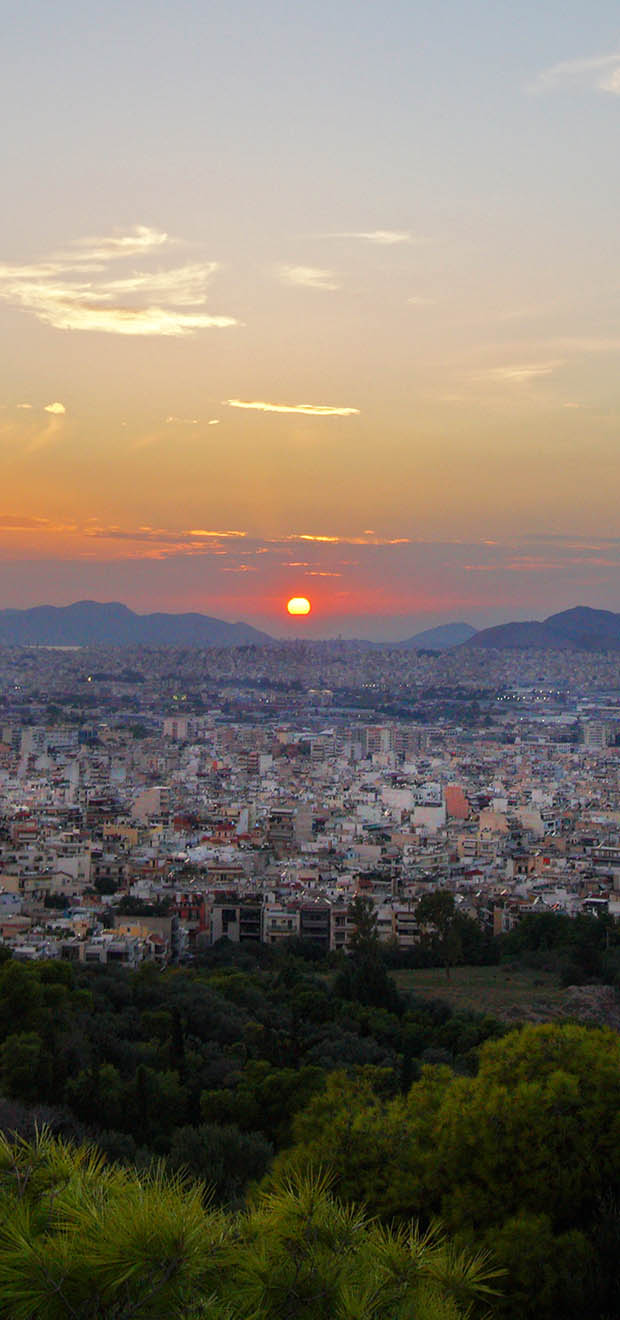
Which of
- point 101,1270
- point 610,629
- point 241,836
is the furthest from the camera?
point 610,629

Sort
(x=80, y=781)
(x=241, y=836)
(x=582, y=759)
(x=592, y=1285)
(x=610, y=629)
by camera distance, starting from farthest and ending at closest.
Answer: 1. (x=610, y=629)
2. (x=582, y=759)
3. (x=80, y=781)
4. (x=241, y=836)
5. (x=592, y=1285)

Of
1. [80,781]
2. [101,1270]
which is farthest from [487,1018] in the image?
[80,781]

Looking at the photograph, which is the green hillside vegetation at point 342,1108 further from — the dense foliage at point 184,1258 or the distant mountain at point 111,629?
the distant mountain at point 111,629

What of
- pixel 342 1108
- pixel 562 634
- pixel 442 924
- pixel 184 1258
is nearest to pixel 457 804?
pixel 442 924

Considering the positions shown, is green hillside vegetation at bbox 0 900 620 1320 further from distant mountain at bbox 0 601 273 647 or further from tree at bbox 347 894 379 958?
distant mountain at bbox 0 601 273 647

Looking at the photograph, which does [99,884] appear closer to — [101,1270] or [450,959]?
[450,959]

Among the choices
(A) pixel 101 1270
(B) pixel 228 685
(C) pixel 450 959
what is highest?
(B) pixel 228 685

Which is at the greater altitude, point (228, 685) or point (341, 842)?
point (228, 685)

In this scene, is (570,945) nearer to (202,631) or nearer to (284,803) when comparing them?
(284,803)

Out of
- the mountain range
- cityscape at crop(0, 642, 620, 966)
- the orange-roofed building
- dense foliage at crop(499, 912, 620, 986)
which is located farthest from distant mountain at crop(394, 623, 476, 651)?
dense foliage at crop(499, 912, 620, 986)
